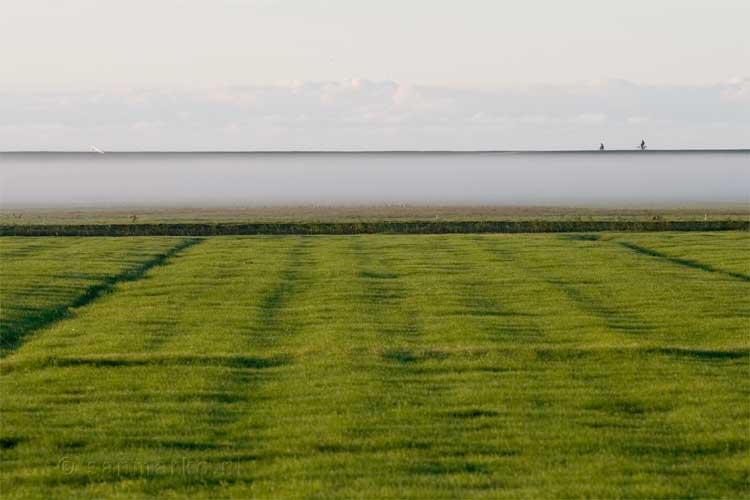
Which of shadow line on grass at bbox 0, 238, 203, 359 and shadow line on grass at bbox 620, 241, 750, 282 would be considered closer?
shadow line on grass at bbox 0, 238, 203, 359

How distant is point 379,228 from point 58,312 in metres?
35.1

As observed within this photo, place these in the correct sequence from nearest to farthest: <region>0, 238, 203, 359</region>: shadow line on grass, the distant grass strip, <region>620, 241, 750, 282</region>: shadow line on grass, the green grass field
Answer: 1. the green grass field
2. <region>0, 238, 203, 359</region>: shadow line on grass
3. <region>620, 241, 750, 282</region>: shadow line on grass
4. the distant grass strip

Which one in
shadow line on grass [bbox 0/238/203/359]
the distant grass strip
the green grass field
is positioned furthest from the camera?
the distant grass strip

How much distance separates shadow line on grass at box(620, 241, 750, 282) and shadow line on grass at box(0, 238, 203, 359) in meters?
18.5

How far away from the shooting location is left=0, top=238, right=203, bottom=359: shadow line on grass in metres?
25.7

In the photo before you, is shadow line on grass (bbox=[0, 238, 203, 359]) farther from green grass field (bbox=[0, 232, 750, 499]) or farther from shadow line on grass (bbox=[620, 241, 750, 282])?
shadow line on grass (bbox=[620, 241, 750, 282])

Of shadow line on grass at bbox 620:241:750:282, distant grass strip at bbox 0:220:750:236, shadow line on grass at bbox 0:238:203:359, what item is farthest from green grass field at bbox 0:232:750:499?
Result: distant grass strip at bbox 0:220:750:236

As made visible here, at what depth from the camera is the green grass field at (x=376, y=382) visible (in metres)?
15.1

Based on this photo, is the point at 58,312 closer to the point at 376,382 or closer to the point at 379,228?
the point at 376,382

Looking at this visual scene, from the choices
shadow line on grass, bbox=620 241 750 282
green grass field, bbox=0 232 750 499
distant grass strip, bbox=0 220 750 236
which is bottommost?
green grass field, bbox=0 232 750 499

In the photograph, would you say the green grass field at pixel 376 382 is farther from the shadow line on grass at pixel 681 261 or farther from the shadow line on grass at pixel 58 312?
the shadow line on grass at pixel 681 261

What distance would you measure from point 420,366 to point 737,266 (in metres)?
21.2

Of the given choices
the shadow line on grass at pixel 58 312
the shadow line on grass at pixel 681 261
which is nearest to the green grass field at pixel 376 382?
the shadow line on grass at pixel 58 312

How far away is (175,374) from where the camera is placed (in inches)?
842
